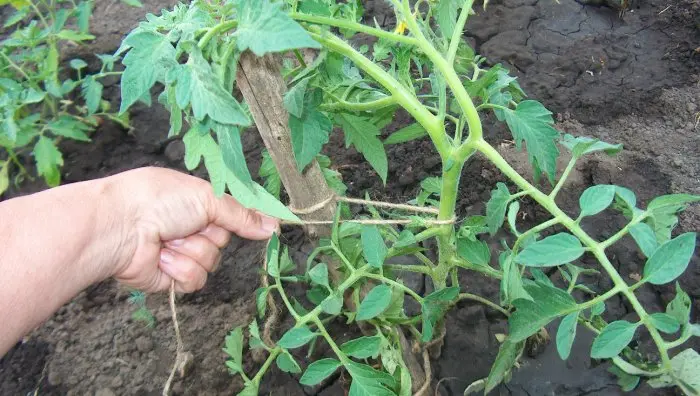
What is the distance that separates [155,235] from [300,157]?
1.59 ft

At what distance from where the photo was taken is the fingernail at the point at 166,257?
4.35 feet

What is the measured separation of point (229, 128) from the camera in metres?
0.72

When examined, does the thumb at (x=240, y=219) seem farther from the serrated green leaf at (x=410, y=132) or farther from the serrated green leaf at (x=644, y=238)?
the serrated green leaf at (x=644, y=238)

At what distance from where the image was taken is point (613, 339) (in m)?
0.83

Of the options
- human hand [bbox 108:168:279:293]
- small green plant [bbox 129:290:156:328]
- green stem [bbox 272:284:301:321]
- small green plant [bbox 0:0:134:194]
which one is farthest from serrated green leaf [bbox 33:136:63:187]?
green stem [bbox 272:284:301:321]

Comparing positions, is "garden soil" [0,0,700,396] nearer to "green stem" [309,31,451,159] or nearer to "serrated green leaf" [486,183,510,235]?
"serrated green leaf" [486,183,510,235]

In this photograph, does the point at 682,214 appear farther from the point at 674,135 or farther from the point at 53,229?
the point at 53,229

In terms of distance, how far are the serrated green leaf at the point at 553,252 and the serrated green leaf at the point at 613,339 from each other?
123 mm

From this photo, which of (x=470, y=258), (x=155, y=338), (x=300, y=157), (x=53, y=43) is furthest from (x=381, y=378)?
(x=53, y=43)

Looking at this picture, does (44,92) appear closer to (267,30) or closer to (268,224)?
(268,224)

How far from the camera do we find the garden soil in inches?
58.2

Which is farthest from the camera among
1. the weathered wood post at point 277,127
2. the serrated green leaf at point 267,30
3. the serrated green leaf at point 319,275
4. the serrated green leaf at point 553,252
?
the serrated green leaf at point 319,275

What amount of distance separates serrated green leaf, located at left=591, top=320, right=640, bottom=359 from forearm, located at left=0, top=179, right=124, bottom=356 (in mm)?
965

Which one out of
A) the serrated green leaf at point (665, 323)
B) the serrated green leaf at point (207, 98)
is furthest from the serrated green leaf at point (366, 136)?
the serrated green leaf at point (665, 323)
